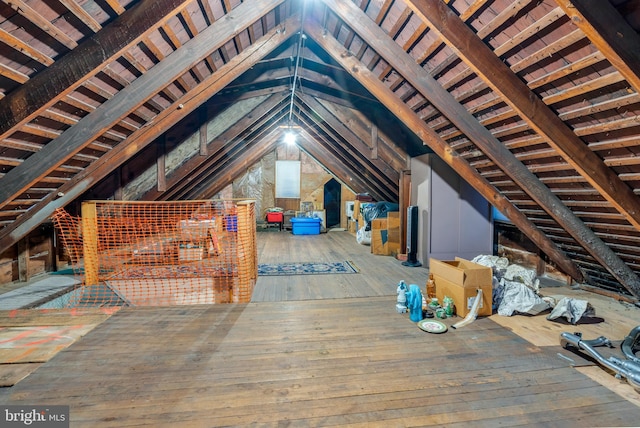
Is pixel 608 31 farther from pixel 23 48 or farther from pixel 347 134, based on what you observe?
pixel 347 134

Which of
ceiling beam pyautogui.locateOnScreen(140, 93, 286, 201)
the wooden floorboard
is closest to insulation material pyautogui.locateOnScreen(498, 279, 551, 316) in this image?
the wooden floorboard

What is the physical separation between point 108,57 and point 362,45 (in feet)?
7.64

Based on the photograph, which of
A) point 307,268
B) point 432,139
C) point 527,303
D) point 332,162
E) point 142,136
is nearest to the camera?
point 527,303

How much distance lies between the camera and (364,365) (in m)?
2.00

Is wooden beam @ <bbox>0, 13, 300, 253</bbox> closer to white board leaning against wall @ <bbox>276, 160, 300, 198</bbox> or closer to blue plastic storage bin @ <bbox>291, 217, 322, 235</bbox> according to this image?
blue plastic storage bin @ <bbox>291, 217, 322, 235</bbox>

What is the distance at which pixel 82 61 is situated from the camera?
6.72 ft

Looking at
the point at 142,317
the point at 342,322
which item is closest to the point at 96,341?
the point at 142,317

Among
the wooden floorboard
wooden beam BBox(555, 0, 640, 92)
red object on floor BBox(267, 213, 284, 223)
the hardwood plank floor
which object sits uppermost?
wooden beam BBox(555, 0, 640, 92)

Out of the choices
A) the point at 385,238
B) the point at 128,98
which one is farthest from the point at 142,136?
the point at 385,238

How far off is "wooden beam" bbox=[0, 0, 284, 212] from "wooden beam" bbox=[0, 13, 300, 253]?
28.2 inches

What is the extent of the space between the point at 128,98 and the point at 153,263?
9.68ft

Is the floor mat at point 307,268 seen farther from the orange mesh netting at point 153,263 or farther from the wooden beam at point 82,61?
the wooden beam at point 82,61

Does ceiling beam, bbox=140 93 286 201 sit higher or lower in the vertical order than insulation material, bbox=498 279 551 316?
higher

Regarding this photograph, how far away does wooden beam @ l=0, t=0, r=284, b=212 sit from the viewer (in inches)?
103
